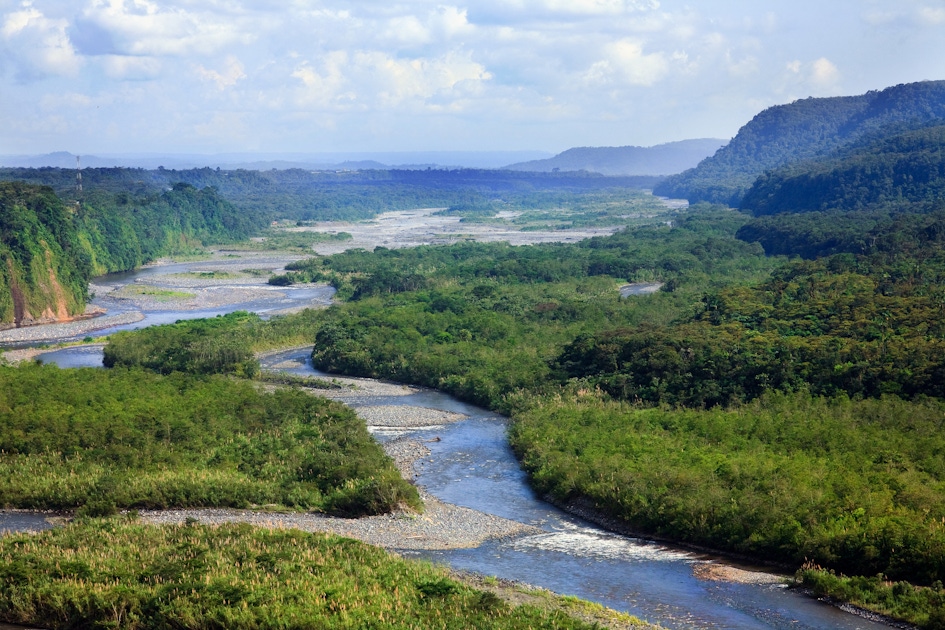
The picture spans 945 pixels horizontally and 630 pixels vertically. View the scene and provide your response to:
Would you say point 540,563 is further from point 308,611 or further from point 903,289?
point 903,289

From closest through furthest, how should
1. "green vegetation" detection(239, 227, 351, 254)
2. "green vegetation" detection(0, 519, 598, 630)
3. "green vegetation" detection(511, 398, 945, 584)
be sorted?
"green vegetation" detection(0, 519, 598, 630)
"green vegetation" detection(511, 398, 945, 584)
"green vegetation" detection(239, 227, 351, 254)

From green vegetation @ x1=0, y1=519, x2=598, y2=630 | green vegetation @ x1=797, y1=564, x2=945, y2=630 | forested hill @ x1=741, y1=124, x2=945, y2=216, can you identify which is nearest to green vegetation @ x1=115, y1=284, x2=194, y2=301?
green vegetation @ x1=0, y1=519, x2=598, y2=630

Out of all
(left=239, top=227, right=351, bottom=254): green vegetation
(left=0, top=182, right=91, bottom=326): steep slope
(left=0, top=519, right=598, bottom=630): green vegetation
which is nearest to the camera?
(left=0, top=519, right=598, bottom=630): green vegetation

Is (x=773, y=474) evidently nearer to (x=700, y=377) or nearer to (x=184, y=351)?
(x=700, y=377)

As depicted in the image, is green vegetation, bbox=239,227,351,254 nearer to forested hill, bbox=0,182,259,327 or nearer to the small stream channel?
forested hill, bbox=0,182,259,327

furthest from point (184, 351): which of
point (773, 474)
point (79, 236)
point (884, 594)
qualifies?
point (79, 236)

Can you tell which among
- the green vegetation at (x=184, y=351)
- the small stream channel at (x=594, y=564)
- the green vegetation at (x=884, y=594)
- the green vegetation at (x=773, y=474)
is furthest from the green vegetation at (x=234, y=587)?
the green vegetation at (x=184, y=351)
